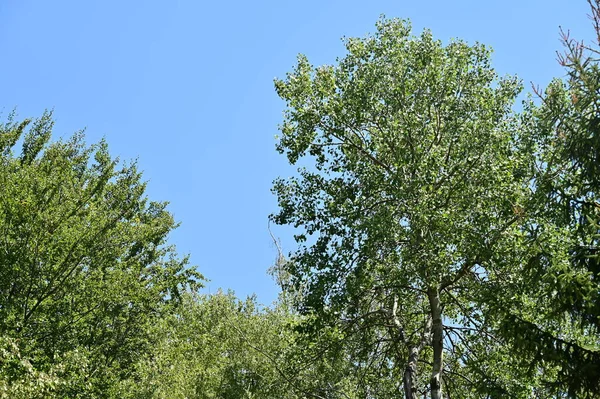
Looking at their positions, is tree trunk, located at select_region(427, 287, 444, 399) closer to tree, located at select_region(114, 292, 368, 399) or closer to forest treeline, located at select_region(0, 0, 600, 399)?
forest treeline, located at select_region(0, 0, 600, 399)

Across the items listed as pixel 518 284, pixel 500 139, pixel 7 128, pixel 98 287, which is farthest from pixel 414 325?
pixel 7 128

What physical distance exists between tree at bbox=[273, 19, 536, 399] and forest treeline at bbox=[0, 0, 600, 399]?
1.9 inches

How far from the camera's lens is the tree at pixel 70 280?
17.6m

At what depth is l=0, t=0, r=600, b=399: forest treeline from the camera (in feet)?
35.4

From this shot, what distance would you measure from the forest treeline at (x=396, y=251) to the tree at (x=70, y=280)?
0.21 ft

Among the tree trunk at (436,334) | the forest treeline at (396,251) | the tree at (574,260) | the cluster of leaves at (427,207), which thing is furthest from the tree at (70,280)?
the tree at (574,260)

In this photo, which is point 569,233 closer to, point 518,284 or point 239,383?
point 518,284

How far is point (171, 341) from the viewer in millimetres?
21844

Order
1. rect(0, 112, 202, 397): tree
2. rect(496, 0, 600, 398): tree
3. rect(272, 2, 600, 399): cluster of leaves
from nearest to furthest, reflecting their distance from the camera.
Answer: rect(496, 0, 600, 398): tree, rect(272, 2, 600, 399): cluster of leaves, rect(0, 112, 202, 397): tree

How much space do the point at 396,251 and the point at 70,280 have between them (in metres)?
9.96

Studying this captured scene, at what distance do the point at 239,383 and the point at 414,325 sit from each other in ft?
28.4

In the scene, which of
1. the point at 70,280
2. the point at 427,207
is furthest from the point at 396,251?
the point at 70,280

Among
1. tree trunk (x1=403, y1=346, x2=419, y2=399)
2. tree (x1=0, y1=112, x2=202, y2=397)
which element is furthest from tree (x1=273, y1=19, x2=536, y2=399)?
tree (x1=0, y1=112, x2=202, y2=397)

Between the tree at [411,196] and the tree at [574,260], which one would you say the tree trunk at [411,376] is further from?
the tree at [574,260]
